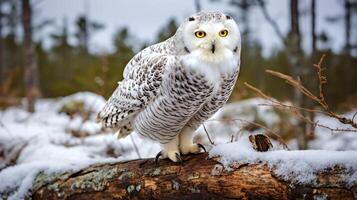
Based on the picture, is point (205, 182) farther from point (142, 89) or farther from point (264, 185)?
point (142, 89)

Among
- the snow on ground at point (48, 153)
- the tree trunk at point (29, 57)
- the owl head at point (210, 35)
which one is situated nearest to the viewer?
the owl head at point (210, 35)

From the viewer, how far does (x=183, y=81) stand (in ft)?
5.17

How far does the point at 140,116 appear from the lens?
190 centimetres

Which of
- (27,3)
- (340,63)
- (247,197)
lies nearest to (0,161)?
(247,197)

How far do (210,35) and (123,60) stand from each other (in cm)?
463

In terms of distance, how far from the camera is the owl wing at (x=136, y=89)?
5.65 ft

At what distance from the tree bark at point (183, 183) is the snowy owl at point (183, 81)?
5.9 inches

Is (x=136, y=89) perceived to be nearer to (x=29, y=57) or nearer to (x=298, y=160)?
(x=298, y=160)

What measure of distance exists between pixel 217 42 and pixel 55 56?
17.3 meters

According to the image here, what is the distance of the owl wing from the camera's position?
5.65 ft

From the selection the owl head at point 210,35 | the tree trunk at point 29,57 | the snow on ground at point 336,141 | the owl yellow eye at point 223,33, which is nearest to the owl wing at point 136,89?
the owl head at point 210,35

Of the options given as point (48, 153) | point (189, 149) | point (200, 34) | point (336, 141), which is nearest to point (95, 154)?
point (48, 153)

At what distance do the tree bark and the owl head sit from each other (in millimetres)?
516

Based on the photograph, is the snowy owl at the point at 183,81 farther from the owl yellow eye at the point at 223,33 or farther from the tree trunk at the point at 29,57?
the tree trunk at the point at 29,57
